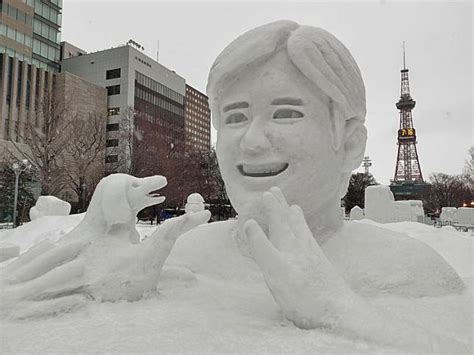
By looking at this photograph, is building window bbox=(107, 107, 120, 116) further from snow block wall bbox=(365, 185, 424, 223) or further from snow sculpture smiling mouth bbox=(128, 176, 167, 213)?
snow sculpture smiling mouth bbox=(128, 176, 167, 213)

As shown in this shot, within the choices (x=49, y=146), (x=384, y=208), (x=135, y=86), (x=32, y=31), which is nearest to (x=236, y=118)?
(x=384, y=208)

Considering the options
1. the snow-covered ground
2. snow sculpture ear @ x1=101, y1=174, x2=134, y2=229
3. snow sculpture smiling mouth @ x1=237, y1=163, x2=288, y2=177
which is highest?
snow sculpture smiling mouth @ x1=237, y1=163, x2=288, y2=177

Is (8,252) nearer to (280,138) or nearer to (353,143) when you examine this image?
(280,138)

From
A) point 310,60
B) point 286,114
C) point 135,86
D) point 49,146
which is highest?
point 135,86

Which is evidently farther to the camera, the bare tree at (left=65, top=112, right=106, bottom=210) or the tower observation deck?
the tower observation deck

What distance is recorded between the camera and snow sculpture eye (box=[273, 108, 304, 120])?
8.82 feet

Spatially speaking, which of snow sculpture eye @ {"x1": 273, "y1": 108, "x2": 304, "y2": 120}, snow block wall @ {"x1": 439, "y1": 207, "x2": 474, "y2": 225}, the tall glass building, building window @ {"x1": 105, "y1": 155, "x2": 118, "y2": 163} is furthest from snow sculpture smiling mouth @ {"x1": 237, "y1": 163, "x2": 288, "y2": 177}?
the tall glass building

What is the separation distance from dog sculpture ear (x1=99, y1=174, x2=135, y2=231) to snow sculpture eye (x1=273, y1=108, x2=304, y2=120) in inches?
43.3

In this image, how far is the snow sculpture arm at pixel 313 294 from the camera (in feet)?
5.76

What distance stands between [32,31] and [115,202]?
41504 millimetres

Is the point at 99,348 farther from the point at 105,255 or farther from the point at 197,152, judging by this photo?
the point at 197,152

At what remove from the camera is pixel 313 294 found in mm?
1884

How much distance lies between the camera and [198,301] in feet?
7.68

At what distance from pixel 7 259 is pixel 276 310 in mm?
3873
